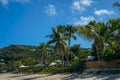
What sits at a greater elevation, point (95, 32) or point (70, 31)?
point (70, 31)

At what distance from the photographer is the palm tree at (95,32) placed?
43906 mm

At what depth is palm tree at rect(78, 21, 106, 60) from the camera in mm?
43906

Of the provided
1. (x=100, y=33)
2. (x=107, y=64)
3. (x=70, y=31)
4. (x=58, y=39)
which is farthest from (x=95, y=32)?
(x=70, y=31)

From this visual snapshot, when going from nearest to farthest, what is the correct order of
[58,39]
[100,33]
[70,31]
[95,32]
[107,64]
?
[107,64], [95,32], [100,33], [58,39], [70,31]

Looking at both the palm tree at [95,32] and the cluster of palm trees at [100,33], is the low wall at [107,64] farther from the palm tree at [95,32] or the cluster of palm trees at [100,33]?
the palm tree at [95,32]

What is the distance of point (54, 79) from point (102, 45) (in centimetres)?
1017

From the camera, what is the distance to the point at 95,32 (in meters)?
44.1

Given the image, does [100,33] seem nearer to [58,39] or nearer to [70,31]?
[58,39]

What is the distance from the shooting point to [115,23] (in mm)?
44062

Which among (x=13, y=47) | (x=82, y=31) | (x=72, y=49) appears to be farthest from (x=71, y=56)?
(x=13, y=47)

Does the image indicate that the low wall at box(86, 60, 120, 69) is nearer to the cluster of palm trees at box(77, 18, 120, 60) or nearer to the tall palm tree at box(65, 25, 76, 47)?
the cluster of palm trees at box(77, 18, 120, 60)

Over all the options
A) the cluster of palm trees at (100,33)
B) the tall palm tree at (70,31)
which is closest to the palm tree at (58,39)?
the tall palm tree at (70,31)

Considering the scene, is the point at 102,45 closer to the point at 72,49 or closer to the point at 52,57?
the point at 72,49

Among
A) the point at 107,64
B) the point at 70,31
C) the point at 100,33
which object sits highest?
the point at 70,31
